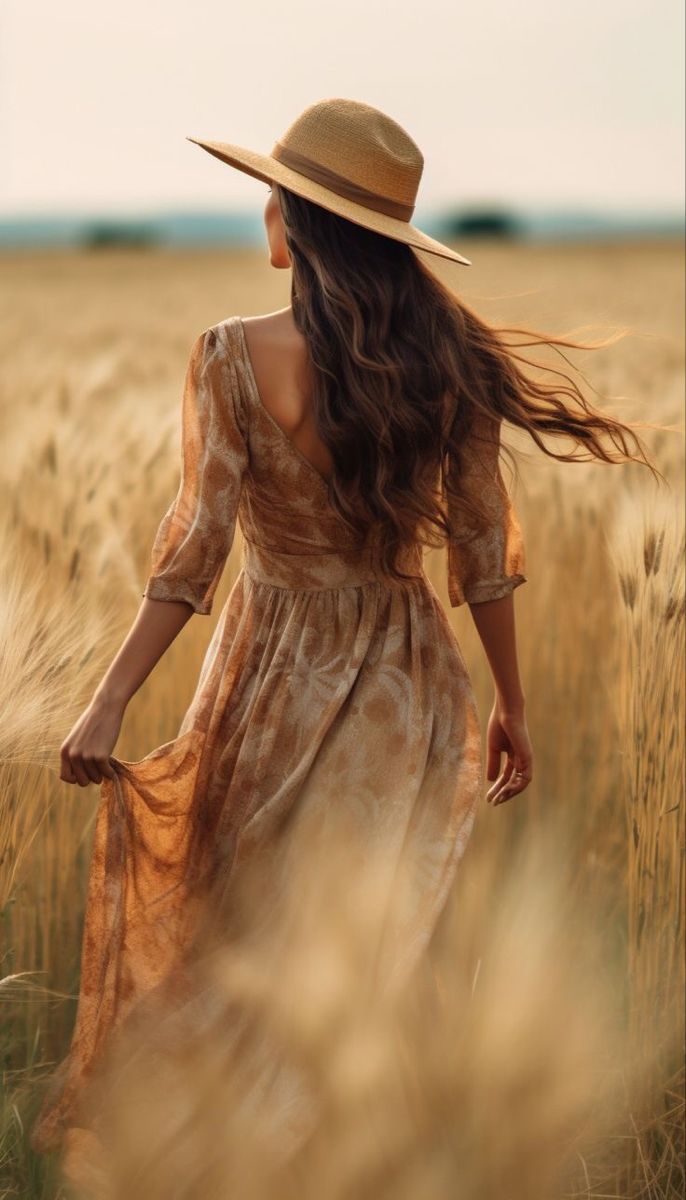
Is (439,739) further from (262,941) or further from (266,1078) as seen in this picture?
(266,1078)

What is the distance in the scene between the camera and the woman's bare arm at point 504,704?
1682mm

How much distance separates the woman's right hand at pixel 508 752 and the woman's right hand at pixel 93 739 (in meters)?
0.53

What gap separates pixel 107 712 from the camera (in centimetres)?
145

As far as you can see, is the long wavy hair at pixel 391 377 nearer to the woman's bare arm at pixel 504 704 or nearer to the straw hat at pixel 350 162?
the straw hat at pixel 350 162

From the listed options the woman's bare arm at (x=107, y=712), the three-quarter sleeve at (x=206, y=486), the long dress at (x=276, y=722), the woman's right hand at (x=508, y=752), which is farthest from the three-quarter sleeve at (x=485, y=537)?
the woman's bare arm at (x=107, y=712)

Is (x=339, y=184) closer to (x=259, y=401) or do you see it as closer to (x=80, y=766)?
(x=259, y=401)

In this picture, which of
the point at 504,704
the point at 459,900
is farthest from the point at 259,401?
the point at 459,900

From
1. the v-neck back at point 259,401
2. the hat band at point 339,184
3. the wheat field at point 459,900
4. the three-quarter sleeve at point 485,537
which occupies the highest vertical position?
the hat band at point 339,184

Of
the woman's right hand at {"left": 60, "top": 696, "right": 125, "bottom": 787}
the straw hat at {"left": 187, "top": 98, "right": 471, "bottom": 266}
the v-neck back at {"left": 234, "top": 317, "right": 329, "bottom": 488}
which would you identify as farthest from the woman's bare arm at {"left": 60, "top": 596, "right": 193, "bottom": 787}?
the straw hat at {"left": 187, "top": 98, "right": 471, "bottom": 266}

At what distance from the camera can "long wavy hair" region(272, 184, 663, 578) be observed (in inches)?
57.4

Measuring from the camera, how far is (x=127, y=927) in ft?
5.38

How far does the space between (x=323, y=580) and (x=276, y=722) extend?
18cm

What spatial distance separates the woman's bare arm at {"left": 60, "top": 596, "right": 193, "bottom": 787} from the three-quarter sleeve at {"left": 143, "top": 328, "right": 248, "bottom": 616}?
0.19 feet

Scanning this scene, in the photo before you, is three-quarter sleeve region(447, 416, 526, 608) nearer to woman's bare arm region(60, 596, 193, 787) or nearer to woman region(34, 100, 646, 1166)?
woman region(34, 100, 646, 1166)
